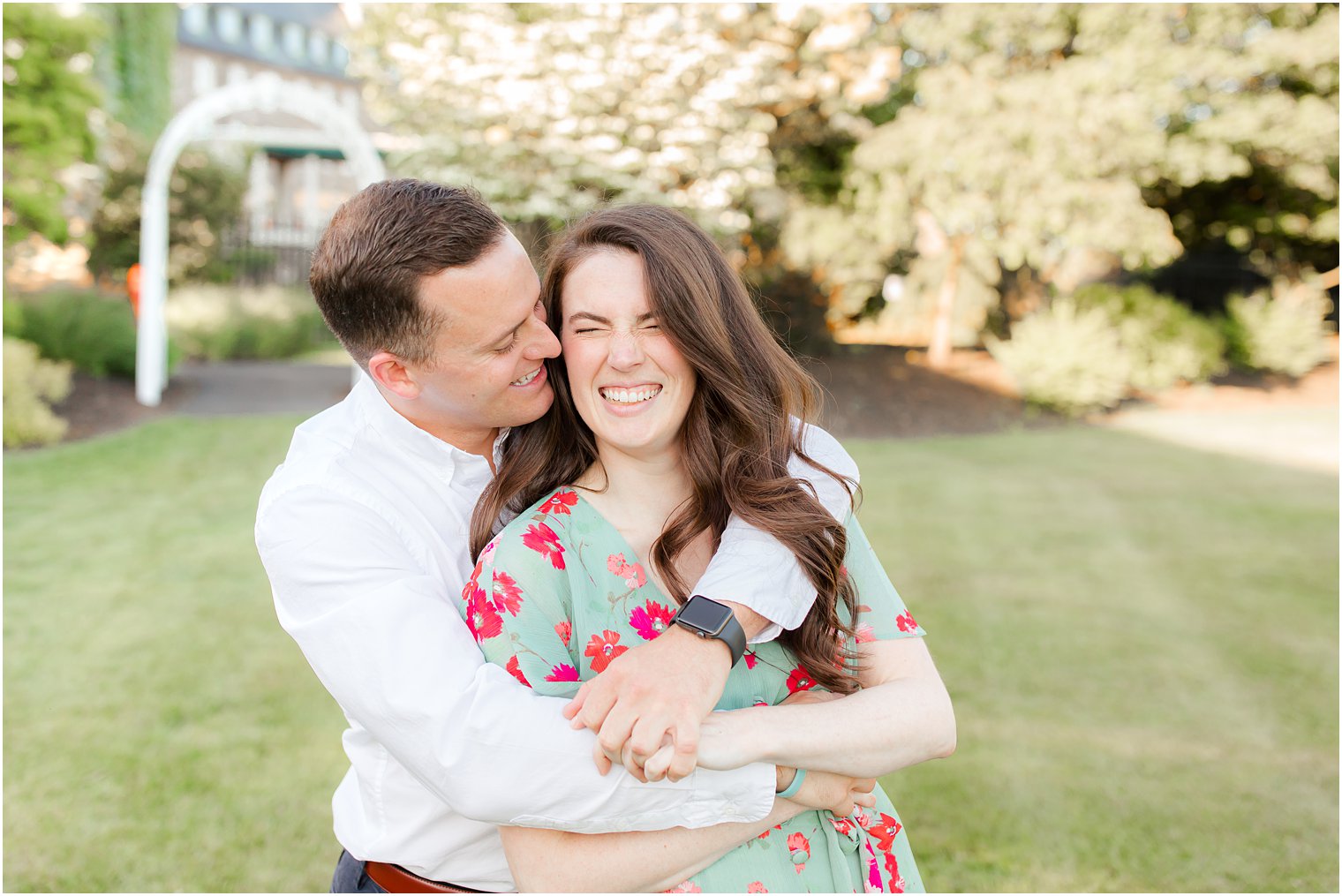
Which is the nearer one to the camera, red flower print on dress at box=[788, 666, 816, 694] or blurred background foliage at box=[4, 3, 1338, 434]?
red flower print on dress at box=[788, 666, 816, 694]

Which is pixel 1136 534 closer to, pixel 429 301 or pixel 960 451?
pixel 960 451

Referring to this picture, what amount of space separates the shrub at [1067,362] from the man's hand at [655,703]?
47.9 feet

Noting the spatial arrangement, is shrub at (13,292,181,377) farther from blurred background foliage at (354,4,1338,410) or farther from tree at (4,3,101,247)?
blurred background foliage at (354,4,1338,410)

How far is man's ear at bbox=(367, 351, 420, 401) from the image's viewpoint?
2.04m

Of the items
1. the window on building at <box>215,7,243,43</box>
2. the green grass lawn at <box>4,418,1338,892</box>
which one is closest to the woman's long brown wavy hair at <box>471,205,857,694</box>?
the green grass lawn at <box>4,418,1338,892</box>

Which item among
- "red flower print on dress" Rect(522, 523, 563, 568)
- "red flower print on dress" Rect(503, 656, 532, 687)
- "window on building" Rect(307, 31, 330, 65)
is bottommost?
"red flower print on dress" Rect(503, 656, 532, 687)

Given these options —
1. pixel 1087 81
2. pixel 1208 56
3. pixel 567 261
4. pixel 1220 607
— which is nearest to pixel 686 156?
pixel 1087 81

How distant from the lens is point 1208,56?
13656 mm

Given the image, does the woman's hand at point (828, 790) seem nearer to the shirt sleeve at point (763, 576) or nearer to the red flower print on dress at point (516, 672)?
the shirt sleeve at point (763, 576)

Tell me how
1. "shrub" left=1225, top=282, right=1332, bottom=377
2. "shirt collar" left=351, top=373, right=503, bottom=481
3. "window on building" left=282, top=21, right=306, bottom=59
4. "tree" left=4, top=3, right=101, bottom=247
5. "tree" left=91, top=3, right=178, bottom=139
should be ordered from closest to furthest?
"shirt collar" left=351, top=373, right=503, bottom=481 < "tree" left=4, top=3, right=101, bottom=247 < "shrub" left=1225, top=282, right=1332, bottom=377 < "tree" left=91, top=3, right=178, bottom=139 < "window on building" left=282, top=21, right=306, bottom=59

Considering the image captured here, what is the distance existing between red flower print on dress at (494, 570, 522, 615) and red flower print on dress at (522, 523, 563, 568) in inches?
2.9

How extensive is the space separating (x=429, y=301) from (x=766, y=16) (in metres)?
13.7

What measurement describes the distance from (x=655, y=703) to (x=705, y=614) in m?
0.17

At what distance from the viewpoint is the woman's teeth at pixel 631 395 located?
75.4 inches
